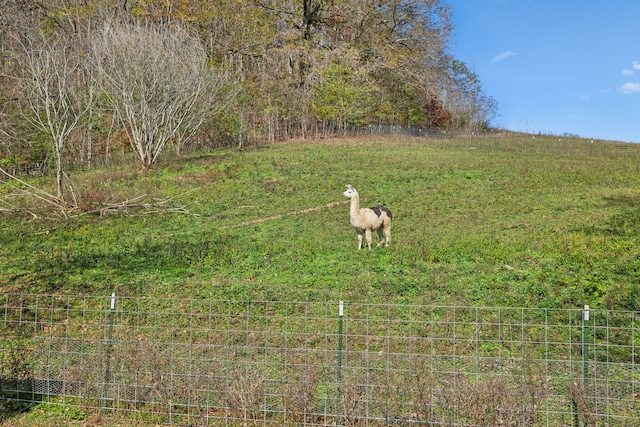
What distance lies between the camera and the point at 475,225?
18.2m

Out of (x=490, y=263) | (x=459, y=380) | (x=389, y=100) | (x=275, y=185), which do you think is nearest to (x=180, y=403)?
(x=459, y=380)

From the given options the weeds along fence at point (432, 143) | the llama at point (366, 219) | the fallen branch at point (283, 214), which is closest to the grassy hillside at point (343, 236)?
the fallen branch at point (283, 214)

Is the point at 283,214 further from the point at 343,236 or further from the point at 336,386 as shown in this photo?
the point at 336,386

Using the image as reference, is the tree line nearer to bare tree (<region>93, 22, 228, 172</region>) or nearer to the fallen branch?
bare tree (<region>93, 22, 228, 172</region>)

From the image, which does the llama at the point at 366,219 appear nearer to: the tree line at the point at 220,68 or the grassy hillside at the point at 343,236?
the grassy hillside at the point at 343,236

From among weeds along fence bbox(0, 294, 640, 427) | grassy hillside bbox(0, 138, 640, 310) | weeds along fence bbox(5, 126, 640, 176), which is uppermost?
weeds along fence bbox(5, 126, 640, 176)

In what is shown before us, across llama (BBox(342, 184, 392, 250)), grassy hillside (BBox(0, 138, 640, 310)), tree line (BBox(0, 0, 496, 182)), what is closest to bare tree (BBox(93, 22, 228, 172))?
tree line (BBox(0, 0, 496, 182))

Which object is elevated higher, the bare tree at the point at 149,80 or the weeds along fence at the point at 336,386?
the bare tree at the point at 149,80

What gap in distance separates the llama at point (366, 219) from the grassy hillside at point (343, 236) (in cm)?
62

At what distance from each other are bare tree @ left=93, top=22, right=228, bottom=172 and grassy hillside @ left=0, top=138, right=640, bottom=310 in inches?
98.5

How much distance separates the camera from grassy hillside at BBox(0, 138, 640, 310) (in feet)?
37.9

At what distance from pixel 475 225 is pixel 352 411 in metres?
13.4

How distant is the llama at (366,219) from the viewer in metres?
15.4

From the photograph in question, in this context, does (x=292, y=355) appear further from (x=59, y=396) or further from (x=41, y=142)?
(x=41, y=142)
